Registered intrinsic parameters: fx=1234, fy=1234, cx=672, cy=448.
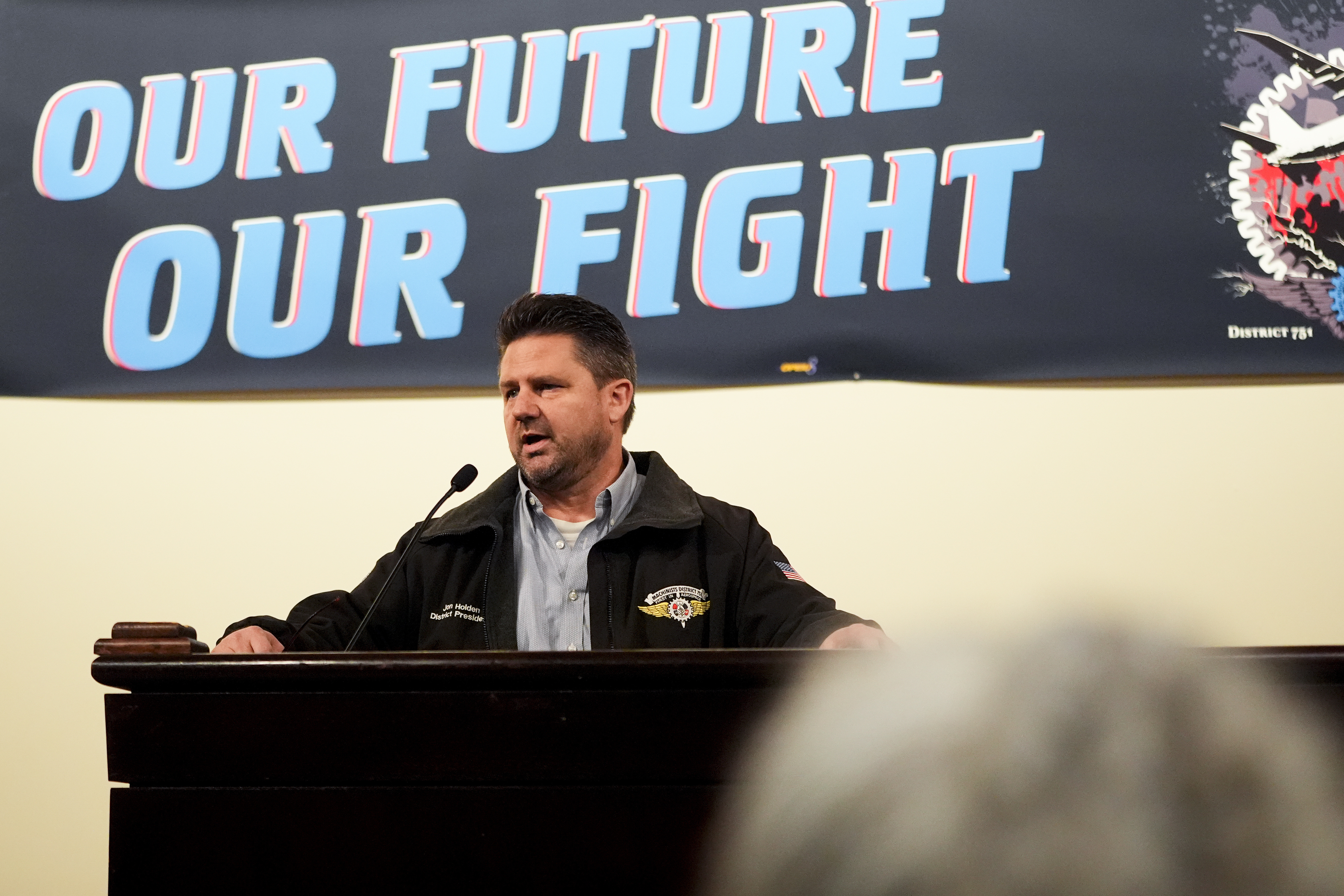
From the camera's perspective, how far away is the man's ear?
2.25 m

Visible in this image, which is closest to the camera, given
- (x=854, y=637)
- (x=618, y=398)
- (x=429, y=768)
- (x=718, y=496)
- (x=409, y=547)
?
(x=429, y=768)

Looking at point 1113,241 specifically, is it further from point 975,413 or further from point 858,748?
point 858,748

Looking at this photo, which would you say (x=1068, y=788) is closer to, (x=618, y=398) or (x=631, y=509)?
(x=631, y=509)

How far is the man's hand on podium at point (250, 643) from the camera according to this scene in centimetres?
163

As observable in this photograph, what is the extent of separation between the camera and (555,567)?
6.88 ft

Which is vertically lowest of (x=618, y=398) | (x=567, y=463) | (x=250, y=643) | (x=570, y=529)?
(x=250, y=643)

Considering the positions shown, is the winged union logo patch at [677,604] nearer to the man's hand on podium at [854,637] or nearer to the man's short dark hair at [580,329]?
the man's hand on podium at [854,637]

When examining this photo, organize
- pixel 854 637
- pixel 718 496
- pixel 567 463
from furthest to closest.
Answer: pixel 718 496
pixel 567 463
pixel 854 637

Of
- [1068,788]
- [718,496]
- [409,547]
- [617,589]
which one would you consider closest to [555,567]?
[617,589]

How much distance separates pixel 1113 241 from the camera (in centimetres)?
246

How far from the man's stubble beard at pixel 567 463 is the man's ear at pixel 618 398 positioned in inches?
2.2

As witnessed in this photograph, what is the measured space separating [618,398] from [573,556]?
33 centimetres

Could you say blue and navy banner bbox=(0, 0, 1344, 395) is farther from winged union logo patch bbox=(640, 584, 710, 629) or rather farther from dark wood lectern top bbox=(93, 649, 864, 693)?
dark wood lectern top bbox=(93, 649, 864, 693)

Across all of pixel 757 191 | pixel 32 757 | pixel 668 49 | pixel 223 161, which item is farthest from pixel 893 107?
pixel 32 757
